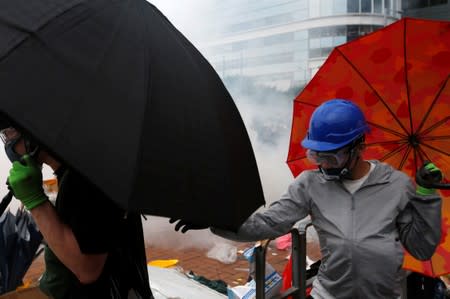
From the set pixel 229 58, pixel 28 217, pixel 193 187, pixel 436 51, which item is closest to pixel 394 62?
pixel 436 51

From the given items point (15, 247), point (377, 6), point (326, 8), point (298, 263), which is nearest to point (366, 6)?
point (377, 6)

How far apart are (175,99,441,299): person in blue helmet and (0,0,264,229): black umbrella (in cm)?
55

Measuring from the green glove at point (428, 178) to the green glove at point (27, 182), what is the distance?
1.36 m

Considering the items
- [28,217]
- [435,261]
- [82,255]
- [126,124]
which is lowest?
[435,261]

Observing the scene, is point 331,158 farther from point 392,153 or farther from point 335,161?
point 392,153

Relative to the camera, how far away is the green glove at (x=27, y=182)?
114cm

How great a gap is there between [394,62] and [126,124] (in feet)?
4.71

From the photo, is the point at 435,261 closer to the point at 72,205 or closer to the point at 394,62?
the point at 394,62

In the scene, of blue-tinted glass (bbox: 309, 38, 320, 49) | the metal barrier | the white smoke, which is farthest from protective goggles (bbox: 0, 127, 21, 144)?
blue-tinted glass (bbox: 309, 38, 320, 49)

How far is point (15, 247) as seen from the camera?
2.44 meters

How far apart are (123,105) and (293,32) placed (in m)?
9.47

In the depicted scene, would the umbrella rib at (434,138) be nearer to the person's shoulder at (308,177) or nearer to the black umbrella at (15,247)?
the person's shoulder at (308,177)

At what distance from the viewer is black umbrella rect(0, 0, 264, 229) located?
103 centimetres

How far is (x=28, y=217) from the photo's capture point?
2516mm
